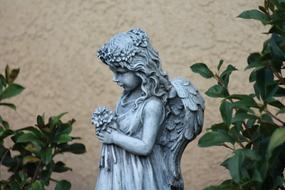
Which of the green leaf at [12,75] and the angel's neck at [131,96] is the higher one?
the green leaf at [12,75]

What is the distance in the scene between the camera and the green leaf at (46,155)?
4.69 m

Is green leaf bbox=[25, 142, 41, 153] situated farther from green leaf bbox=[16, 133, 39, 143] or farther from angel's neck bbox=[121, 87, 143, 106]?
angel's neck bbox=[121, 87, 143, 106]

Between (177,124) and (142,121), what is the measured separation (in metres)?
0.19

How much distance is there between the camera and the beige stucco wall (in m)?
5.67

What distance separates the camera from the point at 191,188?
5.68m

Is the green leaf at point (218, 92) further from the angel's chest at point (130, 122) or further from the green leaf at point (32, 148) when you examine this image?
the green leaf at point (32, 148)

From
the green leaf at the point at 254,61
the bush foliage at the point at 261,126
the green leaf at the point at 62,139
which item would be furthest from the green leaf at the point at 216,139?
the green leaf at the point at 62,139

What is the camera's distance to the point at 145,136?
4023 millimetres

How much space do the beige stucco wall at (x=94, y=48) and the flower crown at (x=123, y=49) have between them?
1683 millimetres

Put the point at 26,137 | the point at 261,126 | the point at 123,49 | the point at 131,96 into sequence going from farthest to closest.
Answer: the point at 26,137
the point at 131,96
the point at 123,49
the point at 261,126

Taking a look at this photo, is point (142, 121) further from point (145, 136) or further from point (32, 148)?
point (32, 148)

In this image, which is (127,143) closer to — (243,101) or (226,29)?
(243,101)

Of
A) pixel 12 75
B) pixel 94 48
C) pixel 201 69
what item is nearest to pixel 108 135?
pixel 201 69

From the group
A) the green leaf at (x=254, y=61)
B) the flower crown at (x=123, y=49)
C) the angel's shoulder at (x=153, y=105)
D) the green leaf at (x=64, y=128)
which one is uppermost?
Answer: the flower crown at (x=123, y=49)
